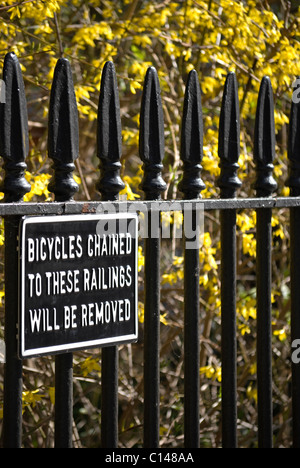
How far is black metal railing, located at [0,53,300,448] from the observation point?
169 cm

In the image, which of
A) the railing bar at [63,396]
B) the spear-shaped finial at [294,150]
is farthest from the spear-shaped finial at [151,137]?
the spear-shaped finial at [294,150]

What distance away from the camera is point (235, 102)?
2174mm

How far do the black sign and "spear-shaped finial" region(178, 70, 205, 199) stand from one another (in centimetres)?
26

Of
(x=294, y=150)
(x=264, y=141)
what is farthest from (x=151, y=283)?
(x=294, y=150)

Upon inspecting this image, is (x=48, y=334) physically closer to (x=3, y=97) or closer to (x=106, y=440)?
(x=106, y=440)

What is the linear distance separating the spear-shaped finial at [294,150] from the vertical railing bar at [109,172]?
0.80 metres

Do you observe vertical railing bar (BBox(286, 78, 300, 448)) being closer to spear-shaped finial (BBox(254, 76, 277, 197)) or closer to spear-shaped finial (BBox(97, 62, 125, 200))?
spear-shaped finial (BBox(254, 76, 277, 197))

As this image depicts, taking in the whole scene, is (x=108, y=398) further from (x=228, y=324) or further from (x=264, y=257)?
(x=264, y=257)

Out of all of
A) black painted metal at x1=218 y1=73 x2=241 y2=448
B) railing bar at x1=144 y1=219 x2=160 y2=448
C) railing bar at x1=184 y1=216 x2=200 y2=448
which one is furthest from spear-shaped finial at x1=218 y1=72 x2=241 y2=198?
railing bar at x1=144 y1=219 x2=160 y2=448

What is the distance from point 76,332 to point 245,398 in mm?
2956

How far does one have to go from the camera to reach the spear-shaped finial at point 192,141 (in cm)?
206

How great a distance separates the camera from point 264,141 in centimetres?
232

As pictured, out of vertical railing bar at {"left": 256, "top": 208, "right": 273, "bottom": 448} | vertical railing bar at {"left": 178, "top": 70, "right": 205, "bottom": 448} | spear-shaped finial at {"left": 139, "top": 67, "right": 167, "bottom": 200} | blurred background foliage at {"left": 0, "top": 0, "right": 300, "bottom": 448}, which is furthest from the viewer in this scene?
blurred background foliage at {"left": 0, "top": 0, "right": 300, "bottom": 448}
